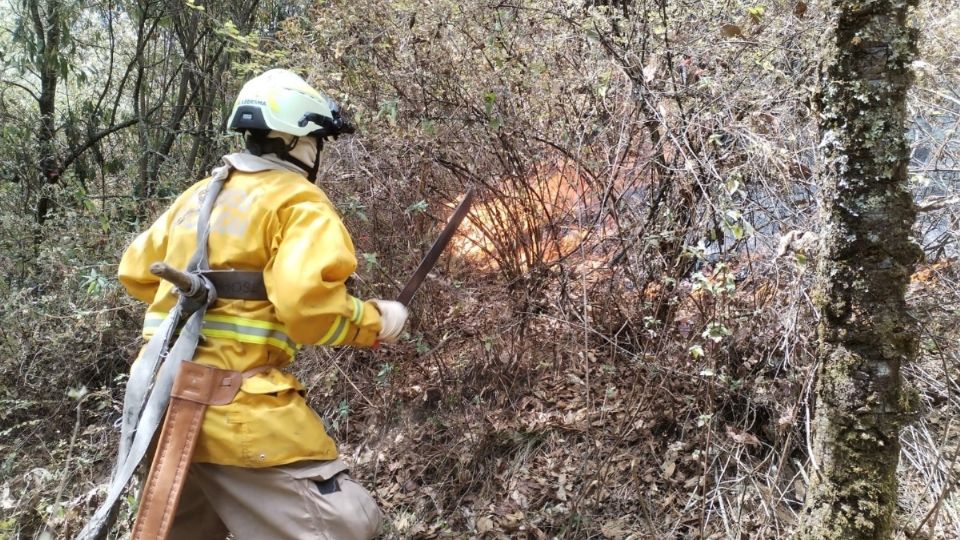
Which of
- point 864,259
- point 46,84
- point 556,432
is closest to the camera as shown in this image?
point 864,259

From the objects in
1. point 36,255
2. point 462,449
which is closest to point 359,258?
point 462,449

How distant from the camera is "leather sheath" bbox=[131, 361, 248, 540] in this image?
6.63ft

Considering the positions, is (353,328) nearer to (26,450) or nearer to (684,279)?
(684,279)

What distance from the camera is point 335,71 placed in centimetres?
429

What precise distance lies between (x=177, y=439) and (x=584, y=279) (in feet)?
6.61

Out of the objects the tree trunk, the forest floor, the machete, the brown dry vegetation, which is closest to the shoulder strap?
the machete

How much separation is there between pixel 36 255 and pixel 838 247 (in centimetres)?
678

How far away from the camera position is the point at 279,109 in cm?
218

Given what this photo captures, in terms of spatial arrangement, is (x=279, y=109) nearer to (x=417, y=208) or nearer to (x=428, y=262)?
(x=428, y=262)

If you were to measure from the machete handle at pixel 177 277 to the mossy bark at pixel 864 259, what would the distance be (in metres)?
1.96

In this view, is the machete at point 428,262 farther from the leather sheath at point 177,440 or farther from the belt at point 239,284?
the leather sheath at point 177,440

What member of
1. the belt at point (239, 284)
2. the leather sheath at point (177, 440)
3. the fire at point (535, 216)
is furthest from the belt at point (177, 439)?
the fire at point (535, 216)

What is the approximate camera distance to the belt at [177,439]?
6.63 ft

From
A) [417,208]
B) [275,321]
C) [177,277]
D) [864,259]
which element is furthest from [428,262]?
[864,259]
